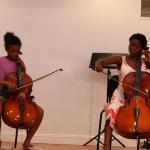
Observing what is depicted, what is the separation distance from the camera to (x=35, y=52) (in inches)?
179

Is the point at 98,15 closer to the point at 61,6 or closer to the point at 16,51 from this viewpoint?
the point at 61,6

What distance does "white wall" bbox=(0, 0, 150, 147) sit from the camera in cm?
454

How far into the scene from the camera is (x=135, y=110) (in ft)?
9.32

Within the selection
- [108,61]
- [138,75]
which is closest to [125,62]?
[108,61]

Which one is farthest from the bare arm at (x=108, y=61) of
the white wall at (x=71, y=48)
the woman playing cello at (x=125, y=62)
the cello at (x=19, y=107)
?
the white wall at (x=71, y=48)

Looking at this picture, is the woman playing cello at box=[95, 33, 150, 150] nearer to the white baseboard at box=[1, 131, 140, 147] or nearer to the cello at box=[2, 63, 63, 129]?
the cello at box=[2, 63, 63, 129]

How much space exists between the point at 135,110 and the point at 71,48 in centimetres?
188

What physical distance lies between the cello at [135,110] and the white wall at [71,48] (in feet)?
4.74

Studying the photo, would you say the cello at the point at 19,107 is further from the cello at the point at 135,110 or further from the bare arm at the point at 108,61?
the cello at the point at 135,110

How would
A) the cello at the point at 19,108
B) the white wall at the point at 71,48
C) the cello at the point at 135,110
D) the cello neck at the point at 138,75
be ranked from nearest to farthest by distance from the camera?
the cello at the point at 135,110
the cello neck at the point at 138,75
the cello at the point at 19,108
the white wall at the point at 71,48

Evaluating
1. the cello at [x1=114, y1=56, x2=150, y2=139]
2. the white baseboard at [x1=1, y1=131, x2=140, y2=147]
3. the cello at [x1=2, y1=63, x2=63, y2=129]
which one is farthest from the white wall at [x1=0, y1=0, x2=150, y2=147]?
the cello at [x1=114, y1=56, x2=150, y2=139]

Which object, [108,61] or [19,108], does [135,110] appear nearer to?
[108,61]

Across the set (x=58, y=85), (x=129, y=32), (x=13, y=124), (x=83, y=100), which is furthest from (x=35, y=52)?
(x=13, y=124)

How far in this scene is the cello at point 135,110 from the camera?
2771mm
